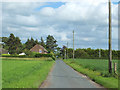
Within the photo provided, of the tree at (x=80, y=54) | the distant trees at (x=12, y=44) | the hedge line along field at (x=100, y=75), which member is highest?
the distant trees at (x=12, y=44)

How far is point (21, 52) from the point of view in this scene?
12231cm

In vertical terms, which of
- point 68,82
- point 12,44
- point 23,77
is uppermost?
point 12,44

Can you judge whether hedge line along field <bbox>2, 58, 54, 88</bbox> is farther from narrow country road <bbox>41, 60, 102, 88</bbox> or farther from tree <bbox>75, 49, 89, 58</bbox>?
tree <bbox>75, 49, 89, 58</bbox>

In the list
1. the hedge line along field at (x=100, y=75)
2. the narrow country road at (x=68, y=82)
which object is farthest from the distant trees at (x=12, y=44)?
the narrow country road at (x=68, y=82)

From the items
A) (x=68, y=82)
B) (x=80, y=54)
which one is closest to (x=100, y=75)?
(x=68, y=82)

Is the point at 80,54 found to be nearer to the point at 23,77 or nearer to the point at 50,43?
the point at 50,43

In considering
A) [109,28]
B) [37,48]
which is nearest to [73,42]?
[109,28]

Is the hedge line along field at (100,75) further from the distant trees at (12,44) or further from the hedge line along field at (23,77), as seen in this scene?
the distant trees at (12,44)

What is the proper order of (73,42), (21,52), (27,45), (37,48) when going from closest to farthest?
(73,42) < (37,48) < (21,52) < (27,45)

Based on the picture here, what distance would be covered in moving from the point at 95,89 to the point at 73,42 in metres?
49.3

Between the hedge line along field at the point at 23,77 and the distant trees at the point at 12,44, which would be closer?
the hedge line along field at the point at 23,77

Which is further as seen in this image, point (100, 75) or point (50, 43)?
point (50, 43)

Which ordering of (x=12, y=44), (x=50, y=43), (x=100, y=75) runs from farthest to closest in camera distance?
(x=50, y=43) → (x=12, y=44) → (x=100, y=75)

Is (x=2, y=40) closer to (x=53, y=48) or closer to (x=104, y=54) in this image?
(x=53, y=48)
